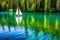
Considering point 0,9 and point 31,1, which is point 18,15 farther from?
point 0,9

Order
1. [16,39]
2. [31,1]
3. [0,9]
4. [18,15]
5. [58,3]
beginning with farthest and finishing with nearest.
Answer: [0,9] < [31,1] < [58,3] < [18,15] < [16,39]

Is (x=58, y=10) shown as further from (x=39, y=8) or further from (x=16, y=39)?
(x=16, y=39)

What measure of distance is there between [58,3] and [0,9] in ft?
94.3

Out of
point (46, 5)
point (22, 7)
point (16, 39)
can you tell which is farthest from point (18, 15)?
point (16, 39)

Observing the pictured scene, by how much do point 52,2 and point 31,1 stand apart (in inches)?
356

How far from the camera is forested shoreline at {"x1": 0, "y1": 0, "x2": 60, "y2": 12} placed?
251 feet

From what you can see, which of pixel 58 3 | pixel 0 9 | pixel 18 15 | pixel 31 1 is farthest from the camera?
pixel 0 9

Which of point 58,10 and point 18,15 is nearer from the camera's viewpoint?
point 18,15

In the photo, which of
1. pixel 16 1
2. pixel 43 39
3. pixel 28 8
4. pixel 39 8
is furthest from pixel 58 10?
pixel 43 39

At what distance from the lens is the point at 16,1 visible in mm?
93375

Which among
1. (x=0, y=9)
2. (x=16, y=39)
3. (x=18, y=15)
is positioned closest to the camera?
(x=16, y=39)

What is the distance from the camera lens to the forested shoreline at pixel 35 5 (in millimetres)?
76475

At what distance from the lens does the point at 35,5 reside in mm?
79750

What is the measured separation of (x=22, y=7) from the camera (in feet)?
276
